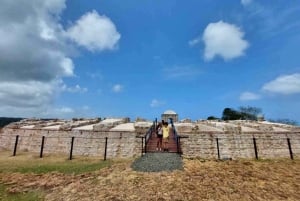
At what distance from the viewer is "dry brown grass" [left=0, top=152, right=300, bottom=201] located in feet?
23.4

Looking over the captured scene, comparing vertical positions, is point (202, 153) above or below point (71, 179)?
above

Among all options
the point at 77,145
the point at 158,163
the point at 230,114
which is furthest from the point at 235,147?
the point at 230,114

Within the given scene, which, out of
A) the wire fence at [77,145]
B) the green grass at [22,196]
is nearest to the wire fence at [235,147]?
the wire fence at [77,145]

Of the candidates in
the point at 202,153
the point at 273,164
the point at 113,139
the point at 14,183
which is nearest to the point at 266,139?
the point at 273,164

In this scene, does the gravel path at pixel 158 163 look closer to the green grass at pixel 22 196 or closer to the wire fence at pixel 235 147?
the wire fence at pixel 235 147

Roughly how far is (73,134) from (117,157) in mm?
4489

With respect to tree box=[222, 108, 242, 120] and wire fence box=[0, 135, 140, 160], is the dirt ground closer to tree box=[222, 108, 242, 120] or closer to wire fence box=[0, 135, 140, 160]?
wire fence box=[0, 135, 140, 160]

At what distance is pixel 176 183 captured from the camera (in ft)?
26.2

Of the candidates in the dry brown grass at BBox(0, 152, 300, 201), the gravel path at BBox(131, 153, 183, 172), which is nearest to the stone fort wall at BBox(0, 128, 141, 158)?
the gravel path at BBox(131, 153, 183, 172)

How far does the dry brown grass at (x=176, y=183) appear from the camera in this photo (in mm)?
7133

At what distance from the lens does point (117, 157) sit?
46.7ft

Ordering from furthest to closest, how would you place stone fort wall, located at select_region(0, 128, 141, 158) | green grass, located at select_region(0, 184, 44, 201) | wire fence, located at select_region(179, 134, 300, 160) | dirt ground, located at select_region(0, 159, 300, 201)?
1. stone fort wall, located at select_region(0, 128, 141, 158)
2. wire fence, located at select_region(179, 134, 300, 160)
3. green grass, located at select_region(0, 184, 44, 201)
4. dirt ground, located at select_region(0, 159, 300, 201)

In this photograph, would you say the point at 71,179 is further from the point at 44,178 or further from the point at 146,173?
the point at 146,173

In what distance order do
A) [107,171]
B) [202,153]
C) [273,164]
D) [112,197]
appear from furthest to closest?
[202,153] < [273,164] < [107,171] < [112,197]
